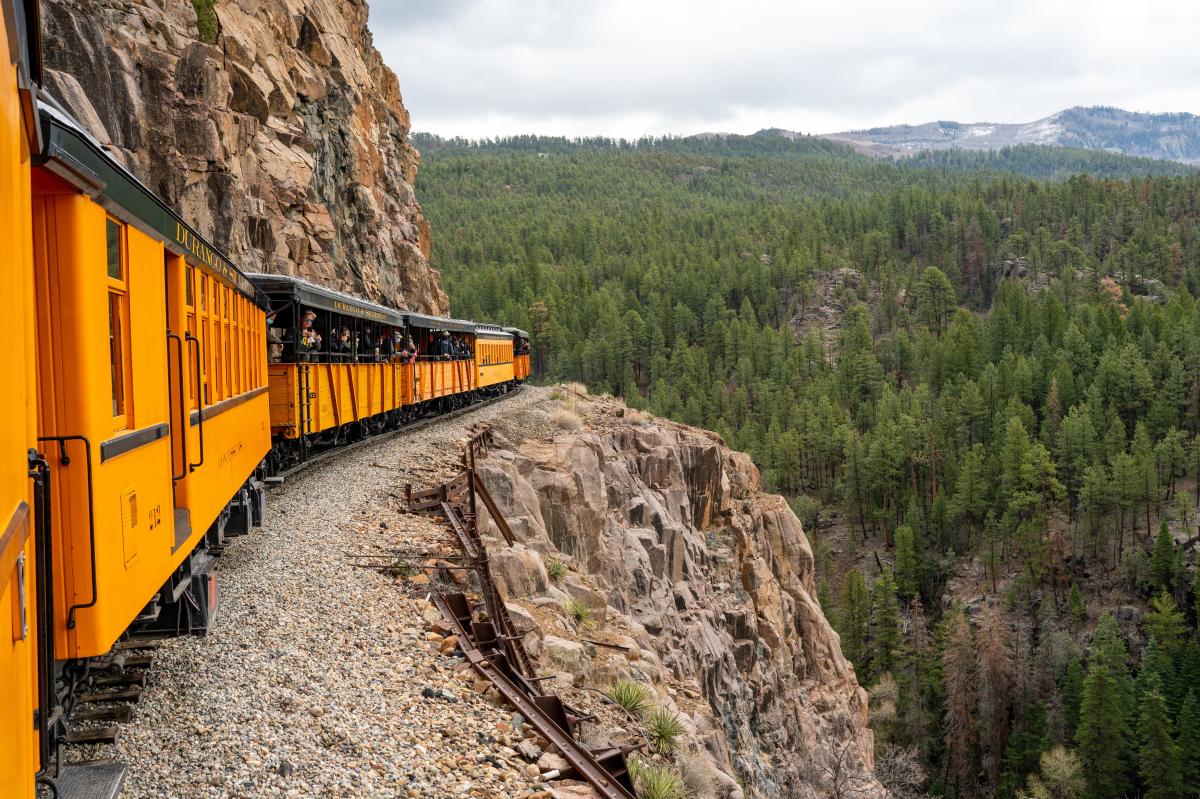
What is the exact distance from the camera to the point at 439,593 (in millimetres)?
11250

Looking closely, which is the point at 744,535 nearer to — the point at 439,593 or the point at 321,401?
the point at 321,401

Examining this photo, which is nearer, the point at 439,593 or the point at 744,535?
the point at 439,593

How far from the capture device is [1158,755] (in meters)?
59.9

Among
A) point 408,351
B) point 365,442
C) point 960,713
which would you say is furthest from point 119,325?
point 960,713

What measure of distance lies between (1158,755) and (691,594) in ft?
149

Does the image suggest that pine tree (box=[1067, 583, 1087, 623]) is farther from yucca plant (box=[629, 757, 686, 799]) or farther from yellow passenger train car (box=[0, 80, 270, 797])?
yellow passenger train car (box=[0, 80, 270, 797])

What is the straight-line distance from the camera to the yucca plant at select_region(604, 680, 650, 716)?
38.2 ft

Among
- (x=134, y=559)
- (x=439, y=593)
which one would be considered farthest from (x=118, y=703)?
(x=439, y=593)

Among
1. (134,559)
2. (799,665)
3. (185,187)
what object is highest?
(185,187)

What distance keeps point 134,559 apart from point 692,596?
87.3 feet

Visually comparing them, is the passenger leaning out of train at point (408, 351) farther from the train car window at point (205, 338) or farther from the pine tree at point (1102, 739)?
the pine tree at point (1102, 739)

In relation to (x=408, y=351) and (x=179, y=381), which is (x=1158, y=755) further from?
(x=179, y=381)

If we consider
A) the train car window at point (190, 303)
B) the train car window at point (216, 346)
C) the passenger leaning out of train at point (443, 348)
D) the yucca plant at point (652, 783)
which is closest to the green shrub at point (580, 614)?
the yucca plant at point (652, 783)

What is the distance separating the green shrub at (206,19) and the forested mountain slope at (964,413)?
169 ft
